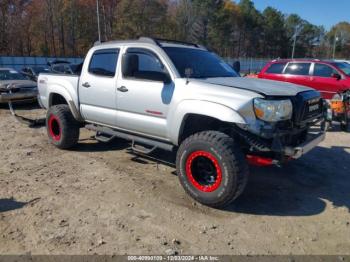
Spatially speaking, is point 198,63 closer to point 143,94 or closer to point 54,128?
point 143,94

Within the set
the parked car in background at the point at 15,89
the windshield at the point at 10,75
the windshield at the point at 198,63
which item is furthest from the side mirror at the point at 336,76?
the windshield at the point at 10,75

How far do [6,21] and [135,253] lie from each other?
A: 171 ft

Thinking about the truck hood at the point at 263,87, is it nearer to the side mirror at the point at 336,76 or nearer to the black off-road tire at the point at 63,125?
the black off-road tire at the point at 63,125

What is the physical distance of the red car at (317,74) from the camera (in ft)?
34.0

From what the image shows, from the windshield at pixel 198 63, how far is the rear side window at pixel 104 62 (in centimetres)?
101

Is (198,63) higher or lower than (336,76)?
higher

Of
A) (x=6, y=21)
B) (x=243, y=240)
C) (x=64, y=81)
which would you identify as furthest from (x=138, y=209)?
(x=6, y=21)

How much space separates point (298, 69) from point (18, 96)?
30.7 feet

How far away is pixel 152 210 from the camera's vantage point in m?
4.08

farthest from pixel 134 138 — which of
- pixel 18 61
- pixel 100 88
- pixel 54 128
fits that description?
pixel 18 61

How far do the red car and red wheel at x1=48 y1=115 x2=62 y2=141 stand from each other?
7419mm

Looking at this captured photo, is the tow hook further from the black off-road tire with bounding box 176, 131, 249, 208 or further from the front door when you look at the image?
the front door

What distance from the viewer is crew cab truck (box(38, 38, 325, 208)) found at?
3.86m

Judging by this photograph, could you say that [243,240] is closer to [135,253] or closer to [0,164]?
[135,253]
